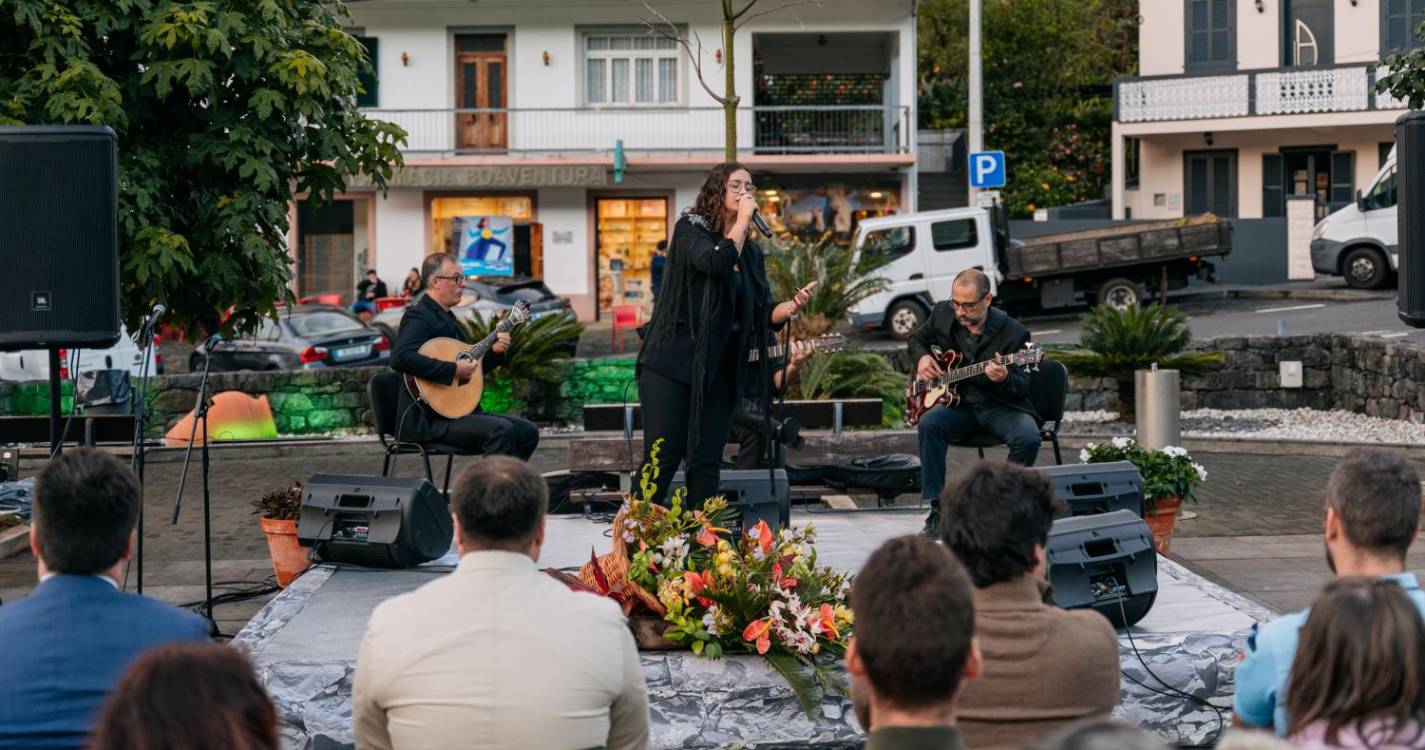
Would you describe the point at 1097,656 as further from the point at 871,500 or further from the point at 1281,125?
the point at 1281,125

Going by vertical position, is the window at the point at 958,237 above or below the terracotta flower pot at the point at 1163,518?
above

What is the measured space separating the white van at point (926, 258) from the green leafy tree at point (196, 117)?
15900mm

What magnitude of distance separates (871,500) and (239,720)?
364 inches

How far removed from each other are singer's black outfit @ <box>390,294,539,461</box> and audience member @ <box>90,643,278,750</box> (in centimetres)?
633

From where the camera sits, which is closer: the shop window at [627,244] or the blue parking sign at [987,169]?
A: the blue parking sign at [987,169]

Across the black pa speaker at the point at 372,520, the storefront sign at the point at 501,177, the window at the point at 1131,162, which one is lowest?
the black pa speaker at the point at 372,520

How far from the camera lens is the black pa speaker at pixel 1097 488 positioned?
7.27m

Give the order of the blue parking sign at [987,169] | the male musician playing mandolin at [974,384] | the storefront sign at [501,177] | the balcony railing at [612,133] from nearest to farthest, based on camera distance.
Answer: the male musician playing mandolin at [974,384], the blue parking sign at [987,169], the storefront sign at [501,177], the balcony railing at [612,133]

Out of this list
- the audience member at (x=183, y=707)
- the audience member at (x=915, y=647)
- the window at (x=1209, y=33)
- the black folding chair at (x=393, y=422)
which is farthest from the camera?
the window at (x=1209, y=33)

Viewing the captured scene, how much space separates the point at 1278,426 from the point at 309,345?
1232cm

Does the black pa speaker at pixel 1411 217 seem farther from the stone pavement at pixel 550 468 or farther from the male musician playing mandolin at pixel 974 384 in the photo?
the male musician playing mandolin at pixel 974 384

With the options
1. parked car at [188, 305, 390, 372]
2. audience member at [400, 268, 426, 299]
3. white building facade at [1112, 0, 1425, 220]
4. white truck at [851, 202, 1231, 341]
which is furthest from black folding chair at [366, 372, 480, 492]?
white building facade at [1112, 0, 1425, 220]

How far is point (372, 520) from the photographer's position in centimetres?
715

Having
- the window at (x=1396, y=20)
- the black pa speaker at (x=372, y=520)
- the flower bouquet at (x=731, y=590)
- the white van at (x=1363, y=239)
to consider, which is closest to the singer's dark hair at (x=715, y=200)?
the flower bouquet at (x=731, y=590)
